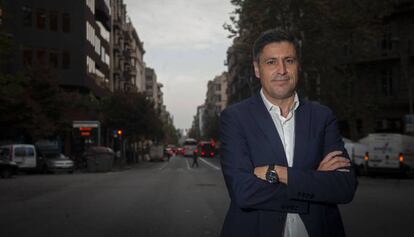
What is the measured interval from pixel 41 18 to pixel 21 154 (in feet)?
60.3

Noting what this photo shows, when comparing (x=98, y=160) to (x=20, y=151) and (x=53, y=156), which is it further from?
(x=20, y=151)

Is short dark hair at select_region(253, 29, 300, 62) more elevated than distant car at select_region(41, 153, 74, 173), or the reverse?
short dark hair at select_region(253, 29, 300, 62)

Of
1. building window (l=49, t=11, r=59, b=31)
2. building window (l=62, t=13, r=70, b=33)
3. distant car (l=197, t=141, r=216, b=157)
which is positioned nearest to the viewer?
building window (l=49, t=11, r=59, b=31)

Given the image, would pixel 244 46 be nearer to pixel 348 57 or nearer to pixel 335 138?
pixel 348 57

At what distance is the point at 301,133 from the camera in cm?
276

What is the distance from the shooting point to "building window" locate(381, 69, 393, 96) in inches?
1629

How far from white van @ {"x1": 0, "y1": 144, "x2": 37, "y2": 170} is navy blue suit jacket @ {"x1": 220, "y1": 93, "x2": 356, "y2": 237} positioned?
102ft

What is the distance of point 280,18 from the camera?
110ft

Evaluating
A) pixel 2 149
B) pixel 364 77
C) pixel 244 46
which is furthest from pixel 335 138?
pixel 364 77

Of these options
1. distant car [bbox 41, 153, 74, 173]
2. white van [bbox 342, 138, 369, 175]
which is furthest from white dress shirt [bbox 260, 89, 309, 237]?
distant car [bbox 41, 153, 74, 173]

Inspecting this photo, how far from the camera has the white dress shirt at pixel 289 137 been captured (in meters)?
2.58

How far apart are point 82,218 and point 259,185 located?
8.87 m

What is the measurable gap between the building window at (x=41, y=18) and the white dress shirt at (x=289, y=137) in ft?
154

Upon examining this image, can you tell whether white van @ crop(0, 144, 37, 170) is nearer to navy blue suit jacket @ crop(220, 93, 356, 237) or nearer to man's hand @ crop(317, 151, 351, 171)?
navy blue suit jacket @ crop(220, 93, 356, 237)
